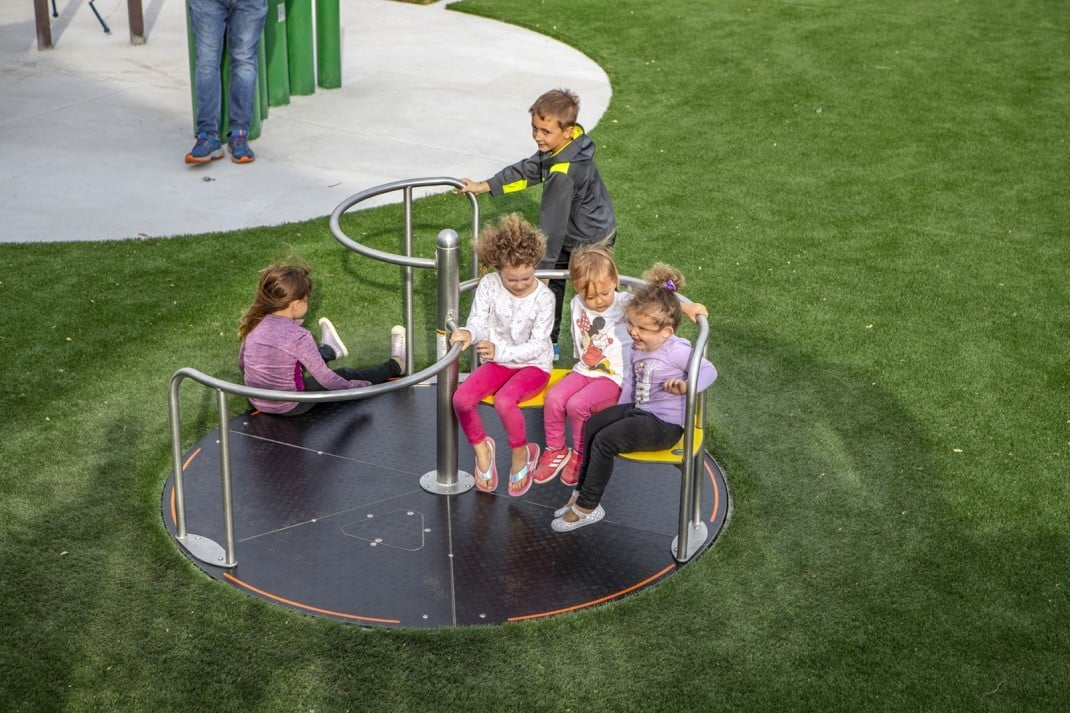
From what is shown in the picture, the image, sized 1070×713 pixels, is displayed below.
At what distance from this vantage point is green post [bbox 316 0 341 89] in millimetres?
10812

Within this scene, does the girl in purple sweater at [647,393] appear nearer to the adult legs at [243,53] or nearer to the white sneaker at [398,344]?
the white sneaker at [398,344]

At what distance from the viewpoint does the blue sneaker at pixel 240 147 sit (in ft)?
30.2

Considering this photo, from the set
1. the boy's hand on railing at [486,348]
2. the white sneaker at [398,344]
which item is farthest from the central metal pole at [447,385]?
the white sneaker at [398,344]

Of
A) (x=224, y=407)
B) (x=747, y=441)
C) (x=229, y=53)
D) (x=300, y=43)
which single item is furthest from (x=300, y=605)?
(x=300, y=43)

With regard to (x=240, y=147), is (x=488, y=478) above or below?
below

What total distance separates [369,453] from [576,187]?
1575 mm

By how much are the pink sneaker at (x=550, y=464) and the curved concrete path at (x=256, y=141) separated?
3567 millimetres

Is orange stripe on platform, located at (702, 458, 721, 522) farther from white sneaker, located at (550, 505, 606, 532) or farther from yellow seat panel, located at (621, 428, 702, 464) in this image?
white sneaker, located at (550, 505, 606, 532)

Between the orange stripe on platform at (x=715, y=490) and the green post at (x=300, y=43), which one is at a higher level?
the green post at (x=300, y=43)

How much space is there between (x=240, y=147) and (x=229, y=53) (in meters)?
0.68

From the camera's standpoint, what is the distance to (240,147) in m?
9.21

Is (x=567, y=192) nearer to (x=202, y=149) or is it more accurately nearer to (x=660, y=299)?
(x=660, y=299)

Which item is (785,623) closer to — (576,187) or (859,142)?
(576,187)

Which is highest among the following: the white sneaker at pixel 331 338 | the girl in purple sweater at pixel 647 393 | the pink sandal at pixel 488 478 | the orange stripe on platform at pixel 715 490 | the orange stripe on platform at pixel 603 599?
the girl in purple sweater at pixel 647 393
